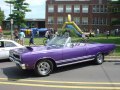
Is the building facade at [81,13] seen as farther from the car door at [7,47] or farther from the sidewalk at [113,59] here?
the car door at [7,47]

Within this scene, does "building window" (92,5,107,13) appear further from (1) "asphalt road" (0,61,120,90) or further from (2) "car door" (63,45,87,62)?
(2) "car door" (63,45,87,62)

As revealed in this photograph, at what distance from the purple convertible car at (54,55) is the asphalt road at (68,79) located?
0.37 meters

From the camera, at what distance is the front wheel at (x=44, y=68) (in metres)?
11.2

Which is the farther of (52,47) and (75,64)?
(75,64)

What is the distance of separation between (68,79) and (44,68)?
1.23 metres

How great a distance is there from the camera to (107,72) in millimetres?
11906

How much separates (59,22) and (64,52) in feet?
254

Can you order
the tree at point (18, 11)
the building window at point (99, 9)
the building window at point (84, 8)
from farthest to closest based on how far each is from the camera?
the building window at point (84, 8) → the building window at point (99, 9) → the tree at point (18, 11)

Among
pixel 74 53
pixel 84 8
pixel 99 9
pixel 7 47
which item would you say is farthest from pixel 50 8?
pixel 74 53

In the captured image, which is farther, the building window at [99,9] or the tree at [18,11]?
the building window at [99,9]

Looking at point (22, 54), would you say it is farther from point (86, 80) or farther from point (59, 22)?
point (59, 22)

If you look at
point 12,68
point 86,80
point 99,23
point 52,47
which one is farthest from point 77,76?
point 99,23

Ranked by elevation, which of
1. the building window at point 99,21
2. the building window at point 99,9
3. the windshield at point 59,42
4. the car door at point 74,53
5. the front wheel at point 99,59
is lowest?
the front wheel at point 99,59

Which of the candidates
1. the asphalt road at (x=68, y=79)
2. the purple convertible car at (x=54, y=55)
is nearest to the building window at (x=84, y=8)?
the purple convertible car at (x=54, y=55)
